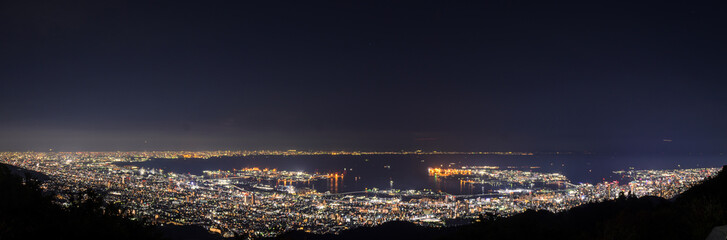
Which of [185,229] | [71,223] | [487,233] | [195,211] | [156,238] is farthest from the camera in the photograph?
[195,211]

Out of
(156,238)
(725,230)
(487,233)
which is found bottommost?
(487,233)

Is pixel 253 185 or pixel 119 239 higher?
pixel 119 239

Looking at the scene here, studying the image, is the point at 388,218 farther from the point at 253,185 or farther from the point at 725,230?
the point at 253,185

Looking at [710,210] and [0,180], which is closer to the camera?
[710,210]

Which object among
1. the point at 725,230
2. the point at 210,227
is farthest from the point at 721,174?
the point at 210,227

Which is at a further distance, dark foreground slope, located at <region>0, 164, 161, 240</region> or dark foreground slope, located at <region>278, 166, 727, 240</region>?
dark foreground slope, located at <region>278, 166, 727, 240</region>
